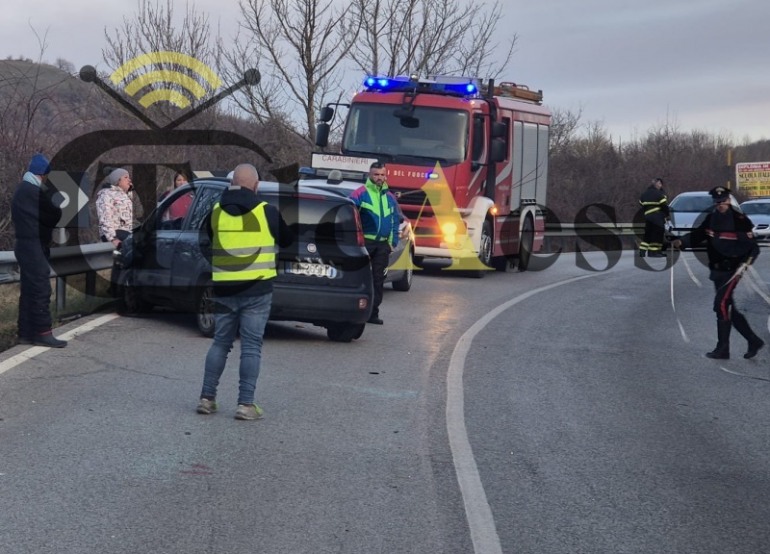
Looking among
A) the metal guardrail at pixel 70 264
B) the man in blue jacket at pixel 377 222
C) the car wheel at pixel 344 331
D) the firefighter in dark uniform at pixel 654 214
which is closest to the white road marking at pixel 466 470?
the car wheel at pixel 344 331

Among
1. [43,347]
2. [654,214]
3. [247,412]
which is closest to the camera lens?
[247,412]

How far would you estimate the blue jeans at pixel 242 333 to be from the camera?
776 cm

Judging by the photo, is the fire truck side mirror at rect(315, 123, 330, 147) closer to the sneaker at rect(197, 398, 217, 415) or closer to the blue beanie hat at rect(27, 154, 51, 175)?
the blue beanie hat at rect(27, 154, 51, 175)

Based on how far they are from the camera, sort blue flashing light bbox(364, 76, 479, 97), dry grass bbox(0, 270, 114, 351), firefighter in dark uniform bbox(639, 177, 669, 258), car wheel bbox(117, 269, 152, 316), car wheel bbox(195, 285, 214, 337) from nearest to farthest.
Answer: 1. car wheel bbox(195, 285, 214, 337)
2. dry grass bbox(0, 270, 114, 351)
3. car wheel bbox(117, 269, 152, 316)
4. blue flashing light bbox(364, 76, 479, 97)
5. firefighter in dark uniform bbox(639, 177, 669, 258)

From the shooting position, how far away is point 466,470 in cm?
654

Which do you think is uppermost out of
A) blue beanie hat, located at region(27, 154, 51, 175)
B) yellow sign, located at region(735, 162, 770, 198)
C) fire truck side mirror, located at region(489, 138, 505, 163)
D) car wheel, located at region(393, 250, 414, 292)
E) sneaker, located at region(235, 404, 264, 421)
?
yellow sign, located at region(735, 162, 770, 198)

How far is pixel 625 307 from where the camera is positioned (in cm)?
1681

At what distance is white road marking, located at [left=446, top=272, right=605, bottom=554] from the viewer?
17.3 feet

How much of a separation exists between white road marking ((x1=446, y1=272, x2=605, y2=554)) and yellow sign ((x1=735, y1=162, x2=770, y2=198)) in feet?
155

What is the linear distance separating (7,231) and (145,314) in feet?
19.6

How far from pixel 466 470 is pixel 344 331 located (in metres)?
5.36

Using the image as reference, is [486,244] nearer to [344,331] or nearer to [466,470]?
[344,331]

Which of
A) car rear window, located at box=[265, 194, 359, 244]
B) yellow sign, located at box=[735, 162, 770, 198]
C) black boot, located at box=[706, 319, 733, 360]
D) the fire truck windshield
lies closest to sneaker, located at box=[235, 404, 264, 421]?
car rear window, located at box=[265, 194, 359, 244]

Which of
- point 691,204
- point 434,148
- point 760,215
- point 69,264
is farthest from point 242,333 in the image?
Result: point 760,215
